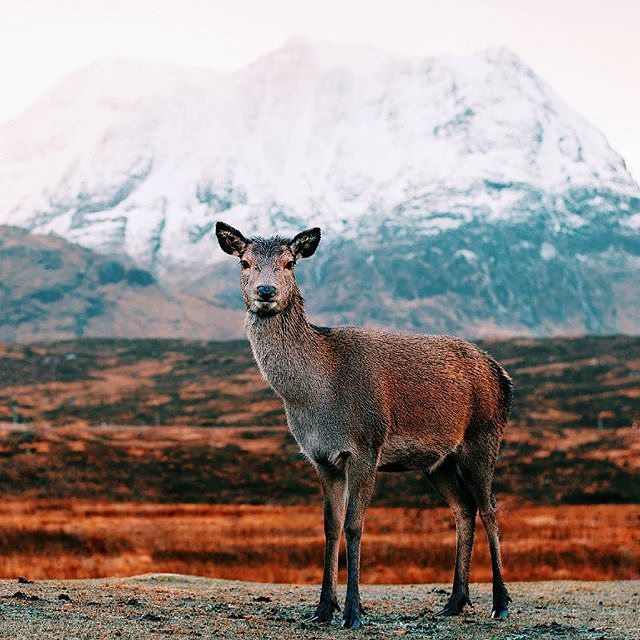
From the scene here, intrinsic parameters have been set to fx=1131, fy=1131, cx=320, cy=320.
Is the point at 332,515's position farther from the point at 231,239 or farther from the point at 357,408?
the point at 231,239

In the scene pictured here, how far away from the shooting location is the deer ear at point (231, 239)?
18.9 meters

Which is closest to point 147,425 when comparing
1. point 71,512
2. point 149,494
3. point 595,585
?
point 149,494

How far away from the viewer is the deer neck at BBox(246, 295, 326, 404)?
1881 centimetres

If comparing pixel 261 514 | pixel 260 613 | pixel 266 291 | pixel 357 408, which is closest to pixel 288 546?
pixel 261 514

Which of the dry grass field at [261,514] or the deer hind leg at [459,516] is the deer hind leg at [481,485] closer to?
the deer hind leg at [459,516]

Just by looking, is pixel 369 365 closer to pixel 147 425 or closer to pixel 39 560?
pixel 39 560

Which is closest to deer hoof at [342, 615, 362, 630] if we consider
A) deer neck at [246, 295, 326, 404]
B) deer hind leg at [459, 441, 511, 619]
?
deer neck at [246, 295, 326, 404]

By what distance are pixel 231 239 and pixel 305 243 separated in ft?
4.10

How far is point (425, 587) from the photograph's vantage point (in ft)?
90.3

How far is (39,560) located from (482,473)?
2187cm

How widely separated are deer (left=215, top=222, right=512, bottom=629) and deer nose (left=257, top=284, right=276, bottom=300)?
0.6 inches

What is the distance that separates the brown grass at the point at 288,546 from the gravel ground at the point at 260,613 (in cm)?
1100

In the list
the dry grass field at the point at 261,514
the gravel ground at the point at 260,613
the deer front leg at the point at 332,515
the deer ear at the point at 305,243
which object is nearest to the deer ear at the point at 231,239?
the deer ear at the point at 305,243

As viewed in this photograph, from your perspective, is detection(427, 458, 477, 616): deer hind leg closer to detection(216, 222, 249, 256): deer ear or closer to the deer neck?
the deer neck
